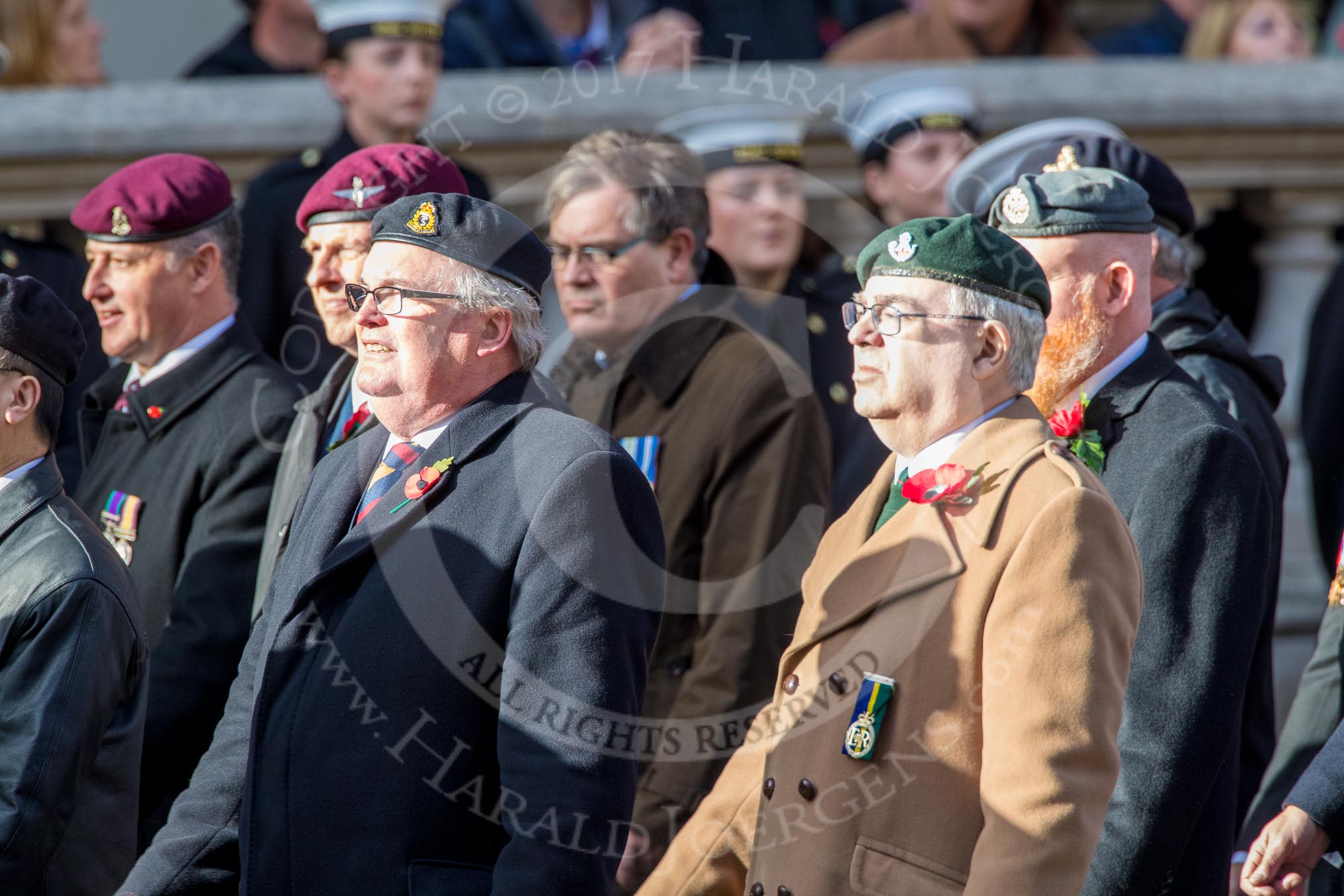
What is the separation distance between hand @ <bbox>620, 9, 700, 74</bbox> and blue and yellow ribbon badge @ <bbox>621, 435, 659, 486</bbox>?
2.84m

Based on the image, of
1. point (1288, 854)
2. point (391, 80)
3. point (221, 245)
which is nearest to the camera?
point (1288, 854)

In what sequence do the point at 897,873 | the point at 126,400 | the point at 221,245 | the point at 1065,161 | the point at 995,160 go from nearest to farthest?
the point at 897,873, the point at 1065,161, the point at 126,400, the point at 221,245, the point at 995,160

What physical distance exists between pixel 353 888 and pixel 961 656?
1013 mm

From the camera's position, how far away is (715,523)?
403 centimetres

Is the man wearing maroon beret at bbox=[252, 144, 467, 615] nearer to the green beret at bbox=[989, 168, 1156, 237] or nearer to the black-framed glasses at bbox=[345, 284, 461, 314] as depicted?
the black-framed glasses at bbox=[345, 284, 461, 314]

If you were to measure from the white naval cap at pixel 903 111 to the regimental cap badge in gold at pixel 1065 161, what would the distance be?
1808 millimetres

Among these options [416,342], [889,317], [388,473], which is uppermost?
[889,317]

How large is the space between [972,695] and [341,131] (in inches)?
130

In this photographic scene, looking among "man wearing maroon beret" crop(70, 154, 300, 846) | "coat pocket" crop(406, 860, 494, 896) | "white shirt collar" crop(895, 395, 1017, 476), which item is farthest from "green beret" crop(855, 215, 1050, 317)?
"man wearing maroon beret" crop(70, 154, 300, 846)

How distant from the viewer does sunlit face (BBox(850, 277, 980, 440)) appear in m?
2.90

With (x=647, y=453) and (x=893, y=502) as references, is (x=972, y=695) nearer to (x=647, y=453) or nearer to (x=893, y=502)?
(x=893, y=502)

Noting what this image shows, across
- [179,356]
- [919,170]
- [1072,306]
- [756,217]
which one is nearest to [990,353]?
[1072,306]

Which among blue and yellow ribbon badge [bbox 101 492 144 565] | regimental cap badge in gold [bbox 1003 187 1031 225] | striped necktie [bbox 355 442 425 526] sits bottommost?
blue and yellow ribbon badge [bbox 101 492 144 565]

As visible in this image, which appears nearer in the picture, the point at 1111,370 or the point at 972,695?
the point at 972,695
